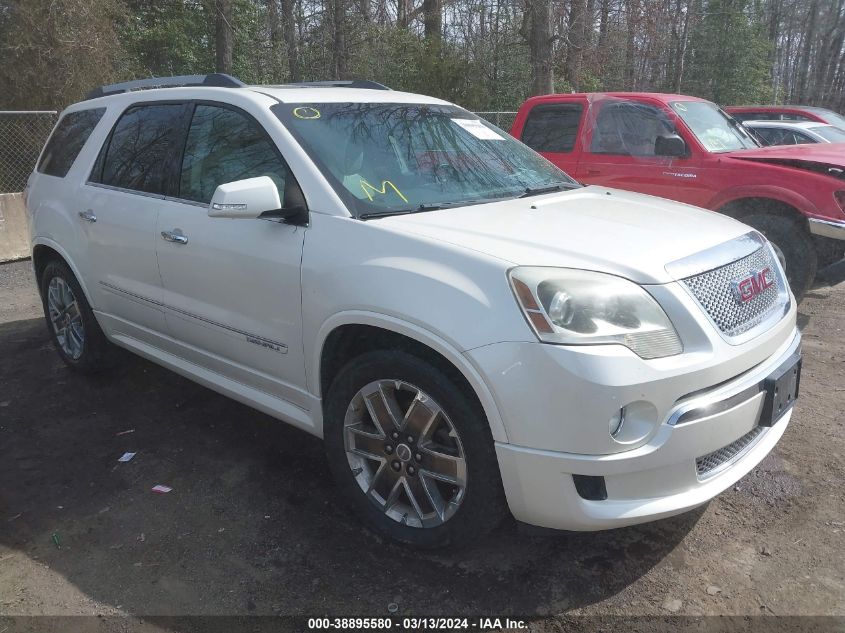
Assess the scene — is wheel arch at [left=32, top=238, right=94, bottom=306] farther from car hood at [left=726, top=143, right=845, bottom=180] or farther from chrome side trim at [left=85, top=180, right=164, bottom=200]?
car hood at [left=726, top=143, right=845, bottom=180]

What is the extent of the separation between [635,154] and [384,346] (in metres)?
4.82

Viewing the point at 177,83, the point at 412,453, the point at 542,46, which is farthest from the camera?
the point at 542,46

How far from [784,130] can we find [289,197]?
10219 mm

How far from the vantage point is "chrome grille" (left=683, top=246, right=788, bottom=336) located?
254 cm

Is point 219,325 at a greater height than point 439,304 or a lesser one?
lesser

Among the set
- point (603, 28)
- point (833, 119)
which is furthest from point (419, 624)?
point (603, 28)

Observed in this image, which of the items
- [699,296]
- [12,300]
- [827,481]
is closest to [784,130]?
[827,481]

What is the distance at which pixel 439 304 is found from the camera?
249 centimetres

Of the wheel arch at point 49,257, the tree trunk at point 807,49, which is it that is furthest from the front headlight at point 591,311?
the tree trunk at point 807,49

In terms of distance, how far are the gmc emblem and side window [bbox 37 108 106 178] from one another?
3894 mm

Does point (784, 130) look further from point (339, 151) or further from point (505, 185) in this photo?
point (339, 151)

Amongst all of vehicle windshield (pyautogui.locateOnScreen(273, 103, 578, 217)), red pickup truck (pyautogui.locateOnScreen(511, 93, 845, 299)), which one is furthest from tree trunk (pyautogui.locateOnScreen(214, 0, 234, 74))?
vehicle windshield (pyautogui.locateOnScreen(273, 103, 578, 217))

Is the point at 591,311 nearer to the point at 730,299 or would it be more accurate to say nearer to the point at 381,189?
the point at 730,299

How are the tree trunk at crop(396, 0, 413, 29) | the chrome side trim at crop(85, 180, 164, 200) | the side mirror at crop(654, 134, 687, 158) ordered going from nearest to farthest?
the chrome side trim at crop(85, 180, 164, 200), the side mirror at crop(654, 134, 687, 158), the tree trunk at crop(396, 0, 413, 29)
